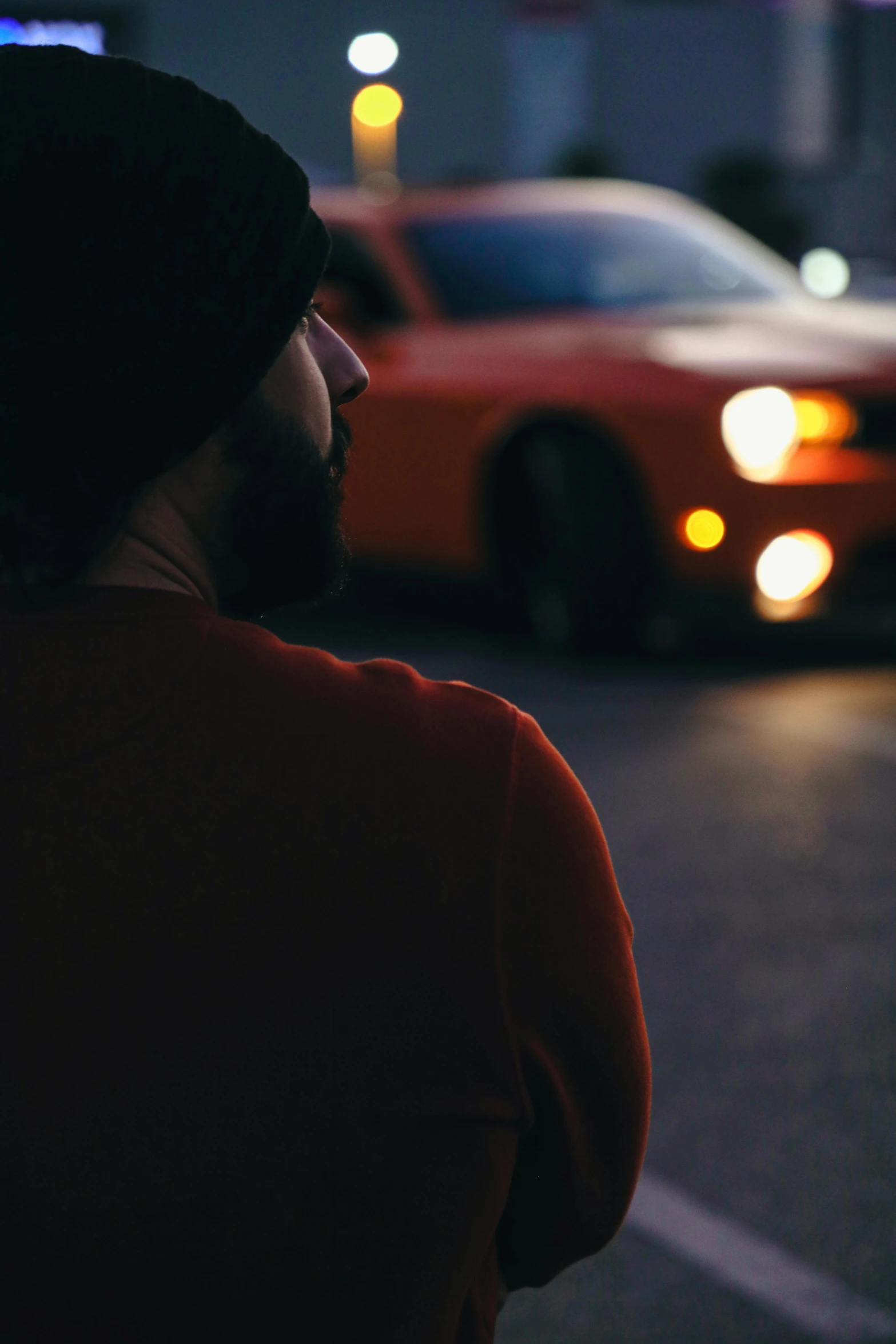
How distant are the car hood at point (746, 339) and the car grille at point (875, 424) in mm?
111

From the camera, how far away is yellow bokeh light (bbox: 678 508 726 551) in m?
6.52

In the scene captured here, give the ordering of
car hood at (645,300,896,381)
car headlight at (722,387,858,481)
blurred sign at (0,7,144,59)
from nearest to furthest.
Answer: car headlight at (722,387,858,481) < car hood at (645,300,896,381) < blurred sign at (0,7,144,59)

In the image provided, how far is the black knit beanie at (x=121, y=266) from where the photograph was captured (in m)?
1.10

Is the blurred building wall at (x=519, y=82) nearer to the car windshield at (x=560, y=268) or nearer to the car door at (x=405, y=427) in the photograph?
the car windshield at (x=560, y=268)

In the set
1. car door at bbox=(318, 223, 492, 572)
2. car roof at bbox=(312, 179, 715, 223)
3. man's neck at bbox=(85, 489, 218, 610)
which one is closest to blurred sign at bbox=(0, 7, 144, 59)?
car roof at bbox=(312, 179, 715, 223)

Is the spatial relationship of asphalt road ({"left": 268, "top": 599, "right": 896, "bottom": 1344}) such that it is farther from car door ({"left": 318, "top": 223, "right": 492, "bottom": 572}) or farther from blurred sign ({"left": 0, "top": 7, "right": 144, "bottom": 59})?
blurred sign ({"left": 0, "top": 7, "right": 144, "bottom": 59})

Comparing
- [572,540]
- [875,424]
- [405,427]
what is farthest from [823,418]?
[405,427]

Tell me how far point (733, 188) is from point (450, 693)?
99.7ft

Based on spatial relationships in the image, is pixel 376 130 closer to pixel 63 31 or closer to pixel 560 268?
pixel 63 31

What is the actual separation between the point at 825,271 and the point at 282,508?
81.8ft

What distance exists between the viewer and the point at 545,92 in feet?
111

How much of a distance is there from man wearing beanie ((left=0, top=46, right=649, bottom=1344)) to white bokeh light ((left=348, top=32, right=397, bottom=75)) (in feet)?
104

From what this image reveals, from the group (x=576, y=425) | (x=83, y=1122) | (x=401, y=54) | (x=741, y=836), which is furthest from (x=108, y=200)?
(x=401, y=54)

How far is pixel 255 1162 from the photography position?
1.11 metres
